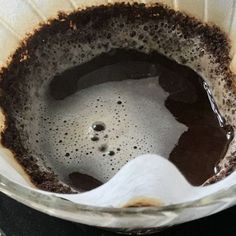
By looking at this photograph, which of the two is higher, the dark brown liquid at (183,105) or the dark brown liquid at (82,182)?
the dark brown liquid at (183,105)

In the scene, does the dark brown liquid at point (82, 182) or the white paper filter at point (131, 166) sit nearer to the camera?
the white paper filter at point (131, 166)

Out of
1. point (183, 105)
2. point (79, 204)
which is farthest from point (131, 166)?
point (183, 105)

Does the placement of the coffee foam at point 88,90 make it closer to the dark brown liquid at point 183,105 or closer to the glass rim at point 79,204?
the dark brown liquid at point 183,105

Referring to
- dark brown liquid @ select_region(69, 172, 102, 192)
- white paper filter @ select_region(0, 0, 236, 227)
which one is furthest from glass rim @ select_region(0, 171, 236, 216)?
dark brown liquid @ select_region(69, 172, 102, 192)

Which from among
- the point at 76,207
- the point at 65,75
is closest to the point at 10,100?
the point at 65,75

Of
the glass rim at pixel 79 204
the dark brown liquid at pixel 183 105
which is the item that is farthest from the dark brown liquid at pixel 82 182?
the glass rim at pixel 79 204

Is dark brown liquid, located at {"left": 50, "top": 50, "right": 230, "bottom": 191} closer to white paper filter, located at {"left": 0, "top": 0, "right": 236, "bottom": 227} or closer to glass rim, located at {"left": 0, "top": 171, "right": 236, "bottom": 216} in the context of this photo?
white paper filter, located at {"left": 0, "top": 0, "right": 236, "bottom": 227}
